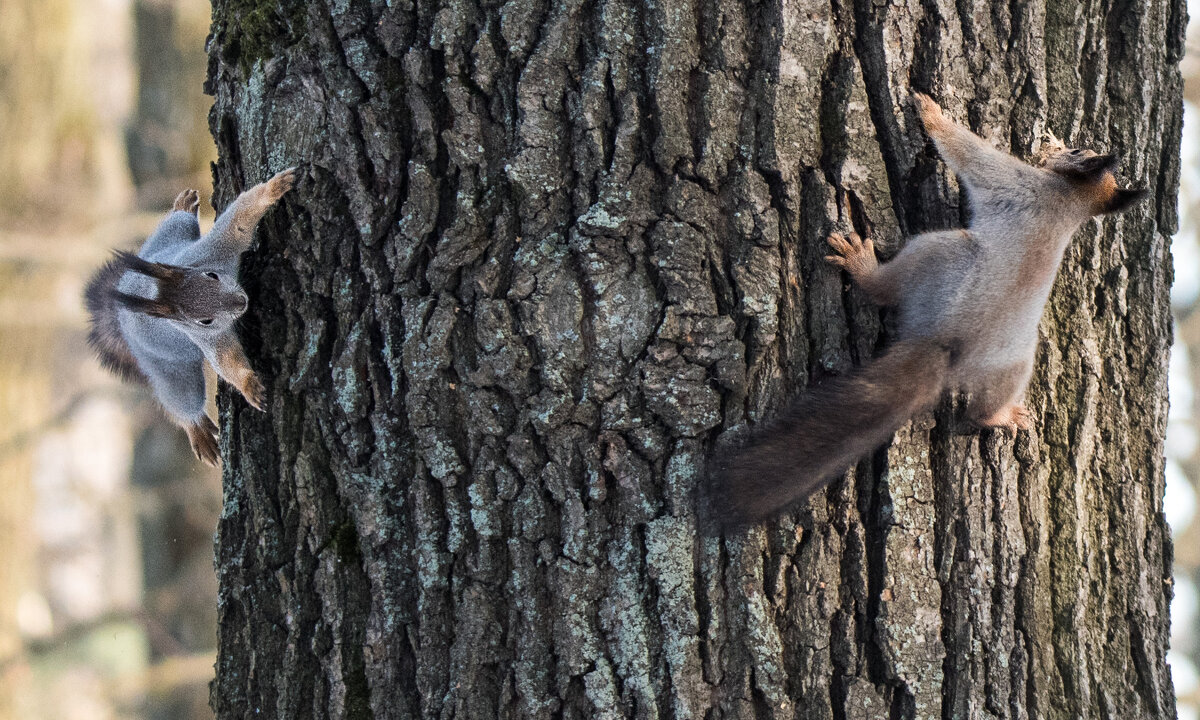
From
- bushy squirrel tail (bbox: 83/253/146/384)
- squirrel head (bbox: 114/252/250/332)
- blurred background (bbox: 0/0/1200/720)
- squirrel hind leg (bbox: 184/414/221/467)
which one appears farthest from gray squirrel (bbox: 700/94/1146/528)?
blurred background (bbox: 0/0/1200/720)

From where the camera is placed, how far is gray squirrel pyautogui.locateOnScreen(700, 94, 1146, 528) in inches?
62.6

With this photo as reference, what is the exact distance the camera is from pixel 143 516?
710 centimetres

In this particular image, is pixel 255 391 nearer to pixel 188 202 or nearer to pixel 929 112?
pixel 929 112

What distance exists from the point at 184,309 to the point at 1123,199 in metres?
2.31

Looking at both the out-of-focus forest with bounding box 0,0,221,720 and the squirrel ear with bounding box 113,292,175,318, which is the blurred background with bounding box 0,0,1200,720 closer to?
the out-of-focus forest with bounding box 0,0,221,720

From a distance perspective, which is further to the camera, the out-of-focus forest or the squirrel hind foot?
the out-of-focus forest

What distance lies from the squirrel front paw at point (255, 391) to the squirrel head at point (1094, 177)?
1.76m

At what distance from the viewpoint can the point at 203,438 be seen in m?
3.03

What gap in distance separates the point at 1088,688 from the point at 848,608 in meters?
0.58

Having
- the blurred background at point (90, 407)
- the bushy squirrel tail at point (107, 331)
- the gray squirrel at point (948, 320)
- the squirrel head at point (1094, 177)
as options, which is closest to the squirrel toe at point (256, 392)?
the gray squirrel at point (948, 320)

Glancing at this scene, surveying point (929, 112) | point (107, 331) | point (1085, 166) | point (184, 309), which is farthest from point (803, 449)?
point (107, 331)

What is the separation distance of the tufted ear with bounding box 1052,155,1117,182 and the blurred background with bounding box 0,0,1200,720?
5.23 m

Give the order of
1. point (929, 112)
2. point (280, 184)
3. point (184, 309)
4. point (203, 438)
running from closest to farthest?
point (929, 112)
point (280, 184)
point (184, 309)
point (203, 438)

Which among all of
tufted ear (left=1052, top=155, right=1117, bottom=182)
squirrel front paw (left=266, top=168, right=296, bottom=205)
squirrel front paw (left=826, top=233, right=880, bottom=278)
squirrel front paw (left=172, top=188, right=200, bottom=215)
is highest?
squirrel front paw (left=172, top=188, right=200, bottom=215)
